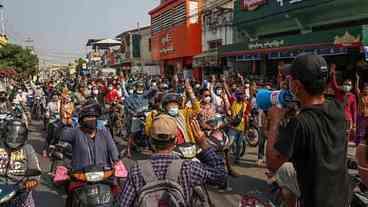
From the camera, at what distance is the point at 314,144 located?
2.18 meters

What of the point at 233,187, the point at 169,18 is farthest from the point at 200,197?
the point at 169,18

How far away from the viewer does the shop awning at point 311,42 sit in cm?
1423

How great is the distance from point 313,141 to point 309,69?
1.15 ft

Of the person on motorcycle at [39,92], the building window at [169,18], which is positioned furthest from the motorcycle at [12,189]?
the building window at [169,18]

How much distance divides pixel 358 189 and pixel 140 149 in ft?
24.1

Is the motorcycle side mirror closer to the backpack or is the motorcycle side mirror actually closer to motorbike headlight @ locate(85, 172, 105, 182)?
motorbike headlight @ locate(85, 172, 105, 182)

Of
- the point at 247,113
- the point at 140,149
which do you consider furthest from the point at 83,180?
the point at 140,149

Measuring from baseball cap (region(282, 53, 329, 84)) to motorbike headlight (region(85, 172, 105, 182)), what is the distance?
2389 millimetres

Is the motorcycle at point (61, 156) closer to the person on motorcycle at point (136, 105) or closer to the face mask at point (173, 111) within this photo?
the face mask at point (173, 111)

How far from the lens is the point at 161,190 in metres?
2.39

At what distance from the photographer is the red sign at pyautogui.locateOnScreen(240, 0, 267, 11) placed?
78.1ft

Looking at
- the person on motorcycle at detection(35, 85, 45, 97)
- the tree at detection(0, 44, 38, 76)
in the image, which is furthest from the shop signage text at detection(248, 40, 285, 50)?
the tree at detection(0, 44, 38, 76)

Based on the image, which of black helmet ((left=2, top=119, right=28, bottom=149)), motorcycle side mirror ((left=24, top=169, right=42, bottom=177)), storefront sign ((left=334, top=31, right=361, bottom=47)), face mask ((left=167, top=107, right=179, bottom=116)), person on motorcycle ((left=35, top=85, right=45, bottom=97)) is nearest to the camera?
motorcycle side mirror ((left=24, top=169, right=42, bottom=177))

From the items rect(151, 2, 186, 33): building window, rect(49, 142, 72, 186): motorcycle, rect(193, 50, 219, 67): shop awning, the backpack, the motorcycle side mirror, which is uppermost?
rect(151, 2, 186, 33): building window
